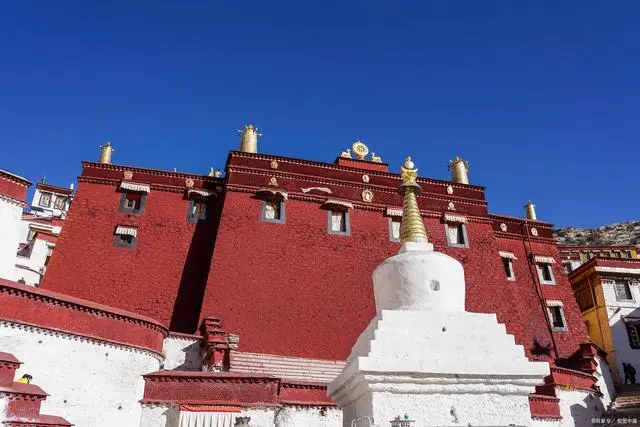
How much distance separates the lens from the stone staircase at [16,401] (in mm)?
10141

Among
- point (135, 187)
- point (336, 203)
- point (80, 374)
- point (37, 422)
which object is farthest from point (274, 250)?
point (37, 422)

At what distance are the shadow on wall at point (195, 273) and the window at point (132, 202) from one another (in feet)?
7.70

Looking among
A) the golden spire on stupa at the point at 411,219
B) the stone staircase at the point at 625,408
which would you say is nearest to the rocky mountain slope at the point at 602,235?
the stone staircase at the point at 625,408

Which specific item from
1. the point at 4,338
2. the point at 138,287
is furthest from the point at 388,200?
the point at 4,338

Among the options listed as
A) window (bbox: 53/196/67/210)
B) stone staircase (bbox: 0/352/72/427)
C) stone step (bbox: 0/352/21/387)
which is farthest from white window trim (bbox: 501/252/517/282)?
window (bbox: 53/196/67/210)

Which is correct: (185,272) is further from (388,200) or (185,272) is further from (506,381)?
(506,381)

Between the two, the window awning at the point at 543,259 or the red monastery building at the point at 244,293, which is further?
the window awning at the point at 543,259

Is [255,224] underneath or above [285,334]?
above

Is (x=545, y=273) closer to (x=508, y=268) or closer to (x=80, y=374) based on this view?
(x=508, y=268)

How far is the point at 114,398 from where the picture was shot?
1306cm

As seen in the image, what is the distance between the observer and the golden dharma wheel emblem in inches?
1026

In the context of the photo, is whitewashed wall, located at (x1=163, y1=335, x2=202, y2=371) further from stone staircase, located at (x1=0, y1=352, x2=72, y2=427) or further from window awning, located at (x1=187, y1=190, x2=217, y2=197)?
window awning, located at (x1=187, y1=190, x2=217, y2=197)

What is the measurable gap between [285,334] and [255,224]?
4630mm

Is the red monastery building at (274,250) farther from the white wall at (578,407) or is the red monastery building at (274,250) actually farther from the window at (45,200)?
the window at (45,200)
